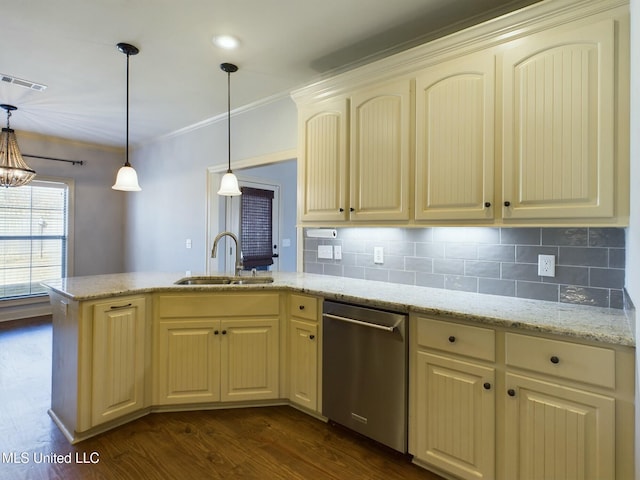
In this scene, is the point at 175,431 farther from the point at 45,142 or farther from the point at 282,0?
the point at 45,142

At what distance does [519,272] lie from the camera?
203cm

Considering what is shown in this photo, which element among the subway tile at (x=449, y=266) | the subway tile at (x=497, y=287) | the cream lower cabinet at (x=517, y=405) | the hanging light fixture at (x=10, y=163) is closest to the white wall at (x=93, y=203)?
the hanging light fixture at (x=10, y=163)

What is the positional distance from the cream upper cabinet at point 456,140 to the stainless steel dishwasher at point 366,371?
0.70 meters

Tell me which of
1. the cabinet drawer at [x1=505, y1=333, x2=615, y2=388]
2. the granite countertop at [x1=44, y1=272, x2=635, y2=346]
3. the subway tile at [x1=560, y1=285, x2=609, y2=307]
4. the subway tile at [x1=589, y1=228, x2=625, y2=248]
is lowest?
the cabinet drawer at [x1=505, y1=333, x2=615, y2=388]

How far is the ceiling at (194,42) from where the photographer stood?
6.85 feet

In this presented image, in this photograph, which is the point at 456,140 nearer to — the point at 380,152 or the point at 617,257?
the point at 380,152

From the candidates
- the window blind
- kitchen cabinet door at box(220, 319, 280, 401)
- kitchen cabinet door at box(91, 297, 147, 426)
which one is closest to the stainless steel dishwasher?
kitchen cabinet door at box(220, 319, 280, 401)

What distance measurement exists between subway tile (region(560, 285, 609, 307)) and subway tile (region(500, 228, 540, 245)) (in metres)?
0.29

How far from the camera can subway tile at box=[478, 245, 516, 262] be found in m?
2.05

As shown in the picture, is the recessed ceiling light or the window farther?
the window

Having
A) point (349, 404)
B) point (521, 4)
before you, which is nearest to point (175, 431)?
point (349, 404)

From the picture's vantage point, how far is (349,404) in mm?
2129

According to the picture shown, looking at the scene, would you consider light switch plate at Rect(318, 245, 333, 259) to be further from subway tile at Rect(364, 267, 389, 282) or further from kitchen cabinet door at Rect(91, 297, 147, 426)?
kitchen cabinet door at Rect(91, 297, 147, 426)

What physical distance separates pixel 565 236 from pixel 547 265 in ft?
0.58
